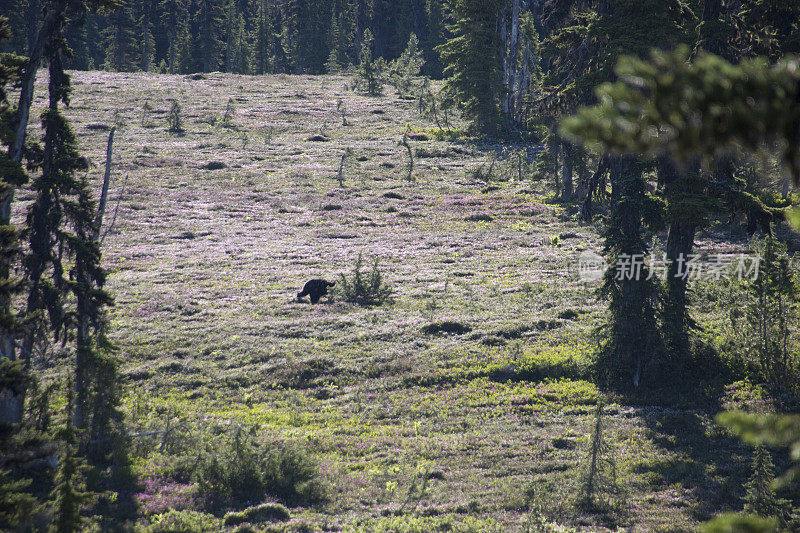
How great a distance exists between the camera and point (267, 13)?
10144 centimetres

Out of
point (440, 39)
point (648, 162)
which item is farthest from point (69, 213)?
point (440, 39)

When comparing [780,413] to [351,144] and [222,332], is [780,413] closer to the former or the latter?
[222,332]

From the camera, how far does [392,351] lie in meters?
17.7

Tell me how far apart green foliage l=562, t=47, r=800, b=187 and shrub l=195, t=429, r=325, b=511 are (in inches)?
368

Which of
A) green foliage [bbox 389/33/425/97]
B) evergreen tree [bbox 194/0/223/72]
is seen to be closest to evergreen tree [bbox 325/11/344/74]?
green foliage [bbox 389/33/425/97]

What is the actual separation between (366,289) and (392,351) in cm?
571

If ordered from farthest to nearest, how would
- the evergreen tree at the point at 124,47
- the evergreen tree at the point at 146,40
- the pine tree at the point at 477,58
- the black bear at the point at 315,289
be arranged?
the evergreen tree at the point at 146,40 → the evergreen tree at the point at 124,47 → the pine tree at the point at 477,58 → the black bear at the point at 315,289

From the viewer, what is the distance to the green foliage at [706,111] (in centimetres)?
301

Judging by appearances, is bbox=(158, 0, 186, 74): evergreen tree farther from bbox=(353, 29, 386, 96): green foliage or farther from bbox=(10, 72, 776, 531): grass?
bbox=(10, 72, 776, 531): grass

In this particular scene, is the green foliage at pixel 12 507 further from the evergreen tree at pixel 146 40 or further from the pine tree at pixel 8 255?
the evergreen tree at pixel 146 40

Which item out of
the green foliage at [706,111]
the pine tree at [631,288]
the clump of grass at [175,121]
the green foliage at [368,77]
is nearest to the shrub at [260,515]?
the green foliage at [706,111]

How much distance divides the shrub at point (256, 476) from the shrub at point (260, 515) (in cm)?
56

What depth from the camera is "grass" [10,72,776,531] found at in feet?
34.4

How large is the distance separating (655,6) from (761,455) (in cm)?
1339
